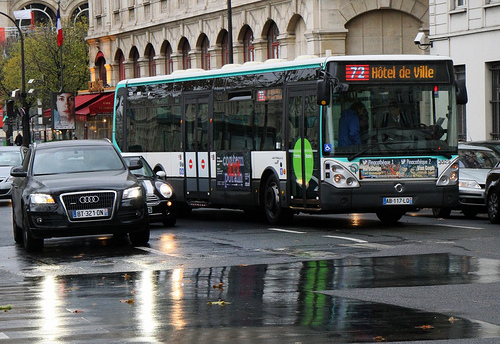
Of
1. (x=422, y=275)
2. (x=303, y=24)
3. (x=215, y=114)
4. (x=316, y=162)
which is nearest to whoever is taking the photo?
(x=422, y=275)

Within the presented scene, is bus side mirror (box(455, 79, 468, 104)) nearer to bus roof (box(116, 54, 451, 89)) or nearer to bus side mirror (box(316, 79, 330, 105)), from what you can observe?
bus roof (box(116, 54, 451, 89))

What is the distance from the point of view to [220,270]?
579 inches

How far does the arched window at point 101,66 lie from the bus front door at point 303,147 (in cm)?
4673

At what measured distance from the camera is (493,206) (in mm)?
22594

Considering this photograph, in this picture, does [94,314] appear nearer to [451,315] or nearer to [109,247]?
[451,315]

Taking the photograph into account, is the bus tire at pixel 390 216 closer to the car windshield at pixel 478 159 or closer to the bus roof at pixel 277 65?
the bus roof at pixel 277 65

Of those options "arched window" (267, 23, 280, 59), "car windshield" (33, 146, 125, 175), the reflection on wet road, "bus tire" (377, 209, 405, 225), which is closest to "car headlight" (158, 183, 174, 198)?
"car windshield" (33, 146, 125, 175)

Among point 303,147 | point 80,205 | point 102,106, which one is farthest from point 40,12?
point 80,205

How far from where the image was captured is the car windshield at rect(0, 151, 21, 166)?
3759cm

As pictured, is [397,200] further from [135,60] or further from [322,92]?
[135,60]

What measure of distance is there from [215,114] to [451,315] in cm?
1516

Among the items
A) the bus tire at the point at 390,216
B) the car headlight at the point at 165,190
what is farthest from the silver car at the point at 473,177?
the car headlight at the point at 165,190

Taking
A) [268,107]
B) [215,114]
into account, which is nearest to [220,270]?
[268,107]

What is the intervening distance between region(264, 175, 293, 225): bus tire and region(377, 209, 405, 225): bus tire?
1.71 metres
